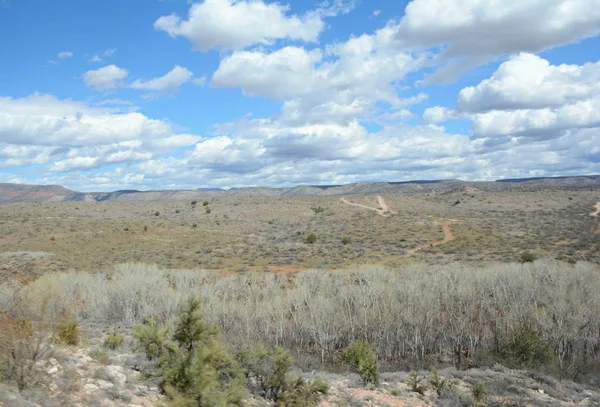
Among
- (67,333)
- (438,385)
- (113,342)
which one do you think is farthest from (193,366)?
(438,385)

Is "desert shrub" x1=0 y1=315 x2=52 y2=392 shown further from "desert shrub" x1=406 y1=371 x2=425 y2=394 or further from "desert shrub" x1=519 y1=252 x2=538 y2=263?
"desert shrub" x1=519 y1=252 x2=538 y2=263

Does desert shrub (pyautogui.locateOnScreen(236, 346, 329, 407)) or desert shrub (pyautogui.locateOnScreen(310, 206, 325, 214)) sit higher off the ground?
desert shrub (pyautogui.locateOnScreen(310, 206, 325, 214))

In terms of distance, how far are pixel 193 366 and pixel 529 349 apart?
23056 mm

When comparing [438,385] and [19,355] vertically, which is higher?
[19,355]

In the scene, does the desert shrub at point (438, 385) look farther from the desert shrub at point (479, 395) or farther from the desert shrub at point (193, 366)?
the desert shrub at point (193, 366)

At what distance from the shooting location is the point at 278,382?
532 inches

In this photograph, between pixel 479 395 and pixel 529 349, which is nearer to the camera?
pixel 479 395

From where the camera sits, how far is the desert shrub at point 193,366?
8906mm

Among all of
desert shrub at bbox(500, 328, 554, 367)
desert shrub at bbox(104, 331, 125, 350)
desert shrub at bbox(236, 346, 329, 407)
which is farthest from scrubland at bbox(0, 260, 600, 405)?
desert shrub at bbox(236, 346, 329, 407)

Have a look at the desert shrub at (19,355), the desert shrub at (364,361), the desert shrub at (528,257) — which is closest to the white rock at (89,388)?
the desert shrub at (19,355)

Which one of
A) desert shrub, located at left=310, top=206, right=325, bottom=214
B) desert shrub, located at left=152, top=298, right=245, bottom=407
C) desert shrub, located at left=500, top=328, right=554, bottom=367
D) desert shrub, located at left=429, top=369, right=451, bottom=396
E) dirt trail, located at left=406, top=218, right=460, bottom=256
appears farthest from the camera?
desert shrub, located at left=310, top=206, right=325, bottom=214

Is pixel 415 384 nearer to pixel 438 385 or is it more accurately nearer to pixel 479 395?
pixel 438 385

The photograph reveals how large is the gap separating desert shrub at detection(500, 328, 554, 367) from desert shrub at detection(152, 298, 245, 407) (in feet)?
69.2

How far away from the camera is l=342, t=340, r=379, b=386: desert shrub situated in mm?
18000
